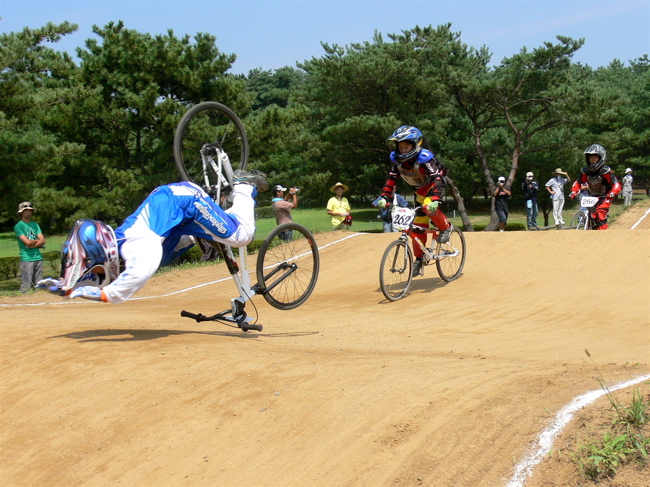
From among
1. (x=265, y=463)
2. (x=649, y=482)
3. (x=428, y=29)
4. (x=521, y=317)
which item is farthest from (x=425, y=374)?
(x=428, y=29)

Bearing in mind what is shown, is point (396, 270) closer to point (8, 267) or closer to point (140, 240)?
point (140, 240)

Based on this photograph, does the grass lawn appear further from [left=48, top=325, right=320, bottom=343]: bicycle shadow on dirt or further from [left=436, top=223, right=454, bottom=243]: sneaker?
[left=48, top=325, right=320, bottom=343]: bicycle shadow on dirt

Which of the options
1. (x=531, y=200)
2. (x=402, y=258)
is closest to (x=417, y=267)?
(x=402, y=258)

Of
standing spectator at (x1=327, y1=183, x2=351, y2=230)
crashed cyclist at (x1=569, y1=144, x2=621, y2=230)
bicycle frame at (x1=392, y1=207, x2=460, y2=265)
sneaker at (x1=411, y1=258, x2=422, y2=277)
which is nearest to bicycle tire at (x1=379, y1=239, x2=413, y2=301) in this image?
sneaker at (x1=411, y1=258, x2=422, y2=277)

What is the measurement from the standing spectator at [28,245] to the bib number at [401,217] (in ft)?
26.6

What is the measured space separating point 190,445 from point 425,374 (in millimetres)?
1948

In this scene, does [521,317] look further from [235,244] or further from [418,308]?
[235,244]

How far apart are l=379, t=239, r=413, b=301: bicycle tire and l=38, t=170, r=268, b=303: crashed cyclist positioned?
4313 millimetres

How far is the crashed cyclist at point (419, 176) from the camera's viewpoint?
34.6ft

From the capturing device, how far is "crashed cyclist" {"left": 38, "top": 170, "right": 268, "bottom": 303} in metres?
5.28

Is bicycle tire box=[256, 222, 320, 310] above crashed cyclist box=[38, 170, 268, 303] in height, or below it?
below

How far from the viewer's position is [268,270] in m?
7.91

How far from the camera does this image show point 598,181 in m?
14.0

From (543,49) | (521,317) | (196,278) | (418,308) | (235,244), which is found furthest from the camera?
(543,49)
